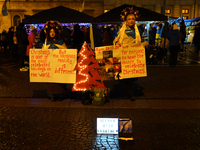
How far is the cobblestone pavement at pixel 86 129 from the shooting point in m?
3.90

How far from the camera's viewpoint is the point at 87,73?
586 centimetres

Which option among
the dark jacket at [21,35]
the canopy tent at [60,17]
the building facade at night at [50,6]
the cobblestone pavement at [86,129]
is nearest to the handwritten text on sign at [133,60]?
the cobblestone pavement at [86,129]

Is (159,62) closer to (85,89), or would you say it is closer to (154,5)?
(85,89)

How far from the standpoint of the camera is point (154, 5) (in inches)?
1490

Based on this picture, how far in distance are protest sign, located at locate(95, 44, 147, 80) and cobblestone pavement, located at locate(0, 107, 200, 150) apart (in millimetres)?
821

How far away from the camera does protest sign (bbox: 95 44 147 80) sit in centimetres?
574

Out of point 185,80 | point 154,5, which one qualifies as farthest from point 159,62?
point 154,5

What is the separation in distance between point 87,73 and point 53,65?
0.86 metres

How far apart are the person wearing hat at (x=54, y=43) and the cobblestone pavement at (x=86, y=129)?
58 centimetres

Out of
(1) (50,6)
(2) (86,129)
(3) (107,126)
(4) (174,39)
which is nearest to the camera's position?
(3) (107,126)

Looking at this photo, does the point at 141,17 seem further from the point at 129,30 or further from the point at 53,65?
the point at 53,65

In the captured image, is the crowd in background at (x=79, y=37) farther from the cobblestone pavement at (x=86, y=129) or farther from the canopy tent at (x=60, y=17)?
the cobblestone pavement at (x=86, y=129)

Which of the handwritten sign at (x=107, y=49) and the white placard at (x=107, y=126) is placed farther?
A: the handwritten sign at (x=107, y=49)

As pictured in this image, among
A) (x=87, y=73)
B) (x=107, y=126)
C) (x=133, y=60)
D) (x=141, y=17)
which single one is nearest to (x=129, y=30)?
(x=133, y=60)
